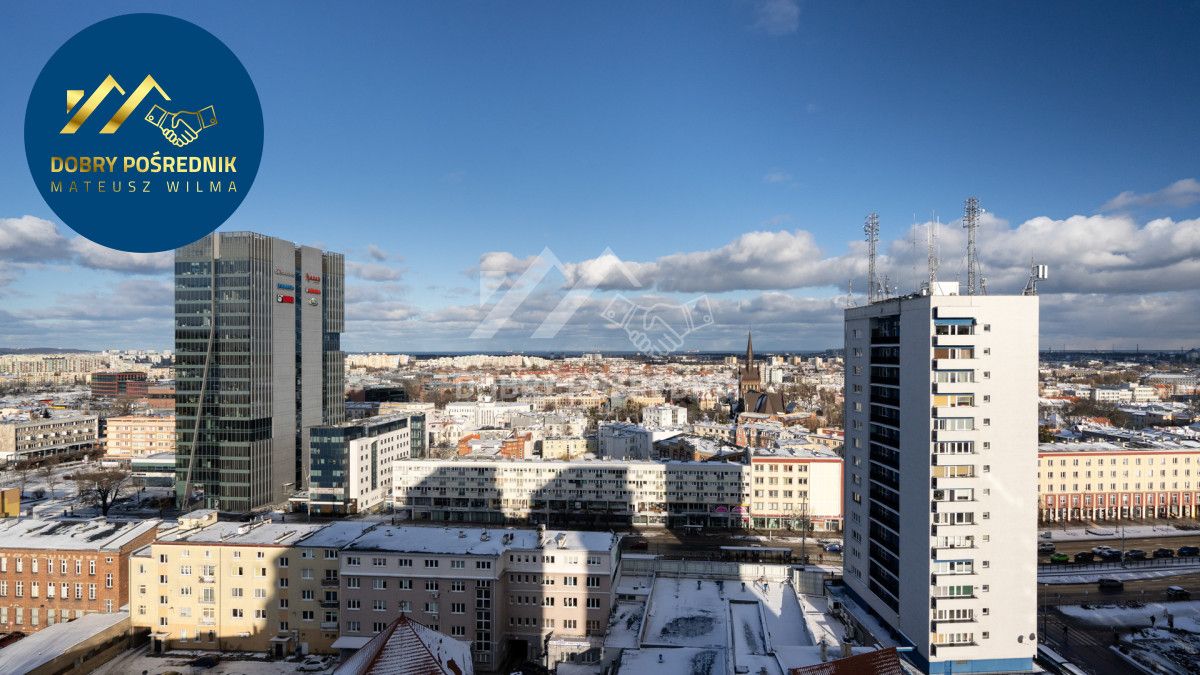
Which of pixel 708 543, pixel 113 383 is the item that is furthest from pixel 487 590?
pixel 113 383

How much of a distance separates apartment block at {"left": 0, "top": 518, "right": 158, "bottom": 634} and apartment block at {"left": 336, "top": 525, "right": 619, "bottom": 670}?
7.94 metres

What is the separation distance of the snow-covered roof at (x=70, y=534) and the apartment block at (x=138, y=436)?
1087 inches

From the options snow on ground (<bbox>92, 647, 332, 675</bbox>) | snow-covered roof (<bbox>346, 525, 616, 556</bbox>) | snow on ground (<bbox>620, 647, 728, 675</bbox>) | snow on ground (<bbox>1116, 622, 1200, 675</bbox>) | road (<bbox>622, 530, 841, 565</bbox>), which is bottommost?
road (<bbox>622, 530, 841, 565</bbox>)

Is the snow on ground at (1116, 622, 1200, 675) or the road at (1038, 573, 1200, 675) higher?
the snow on ground at (1116, 622, 1200, 675)

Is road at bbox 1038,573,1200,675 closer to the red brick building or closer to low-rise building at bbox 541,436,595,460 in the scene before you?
low-rise building at bbox 541,436,595,460

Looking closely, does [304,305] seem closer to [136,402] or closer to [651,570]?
[651,570]

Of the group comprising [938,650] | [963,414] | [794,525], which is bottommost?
[794,525]

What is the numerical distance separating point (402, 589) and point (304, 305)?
2557 centimetres

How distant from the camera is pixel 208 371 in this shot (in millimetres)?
35125

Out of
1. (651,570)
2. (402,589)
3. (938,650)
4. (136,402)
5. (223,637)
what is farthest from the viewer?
(136,402)

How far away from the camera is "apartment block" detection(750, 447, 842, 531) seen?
33312mm

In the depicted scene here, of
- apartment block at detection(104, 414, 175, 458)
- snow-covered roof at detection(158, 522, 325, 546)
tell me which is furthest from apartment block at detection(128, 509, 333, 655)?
apartment block at detection(104, 414, 175, 458)

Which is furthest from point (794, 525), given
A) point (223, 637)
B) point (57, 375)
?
point (57, 375)

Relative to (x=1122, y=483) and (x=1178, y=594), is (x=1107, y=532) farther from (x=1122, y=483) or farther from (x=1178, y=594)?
(x=1178, y=594)
